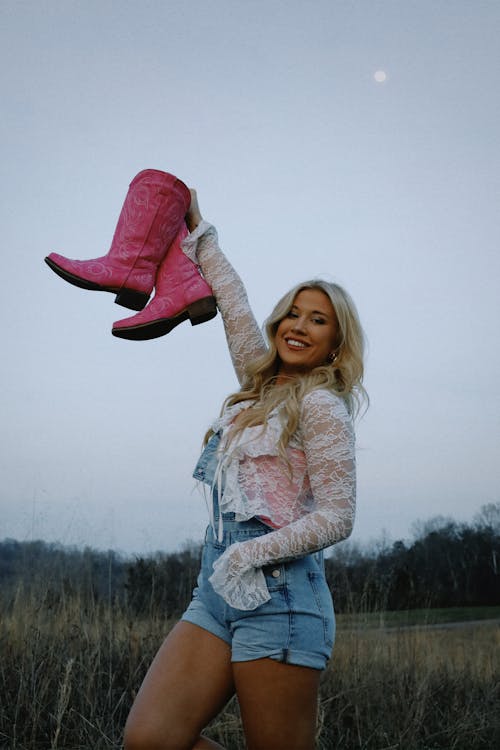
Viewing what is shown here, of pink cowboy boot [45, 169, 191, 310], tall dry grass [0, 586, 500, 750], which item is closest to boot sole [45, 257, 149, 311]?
pink cowboy boot [45, 169, 191, 310]

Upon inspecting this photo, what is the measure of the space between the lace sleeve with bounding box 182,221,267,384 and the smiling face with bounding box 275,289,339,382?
0.44ft

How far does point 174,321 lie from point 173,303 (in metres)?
0.06

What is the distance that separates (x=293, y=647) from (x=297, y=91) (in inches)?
238

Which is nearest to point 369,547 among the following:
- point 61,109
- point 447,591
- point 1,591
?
point 447,591

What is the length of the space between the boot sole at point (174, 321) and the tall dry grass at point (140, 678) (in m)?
1.96

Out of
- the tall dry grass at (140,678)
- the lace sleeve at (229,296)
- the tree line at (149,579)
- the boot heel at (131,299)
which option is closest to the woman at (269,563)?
the lace sleeve at (229,296)

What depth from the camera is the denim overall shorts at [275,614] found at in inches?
66.2

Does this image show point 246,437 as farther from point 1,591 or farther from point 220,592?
point 1,591

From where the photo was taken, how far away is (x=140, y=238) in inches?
81.5

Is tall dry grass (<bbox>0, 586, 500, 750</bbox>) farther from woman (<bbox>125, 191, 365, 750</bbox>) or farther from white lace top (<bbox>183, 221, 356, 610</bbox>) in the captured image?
white lace top (<bbox>183, 221, 356, 610</bbox>)

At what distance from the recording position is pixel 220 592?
1.70 m

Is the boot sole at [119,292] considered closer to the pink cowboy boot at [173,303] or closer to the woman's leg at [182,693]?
the pink cowboy boot at [173,303]

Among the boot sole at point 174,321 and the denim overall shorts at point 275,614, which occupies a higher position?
the boot sole at point 174,321

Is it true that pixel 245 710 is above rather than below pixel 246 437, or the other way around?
below
